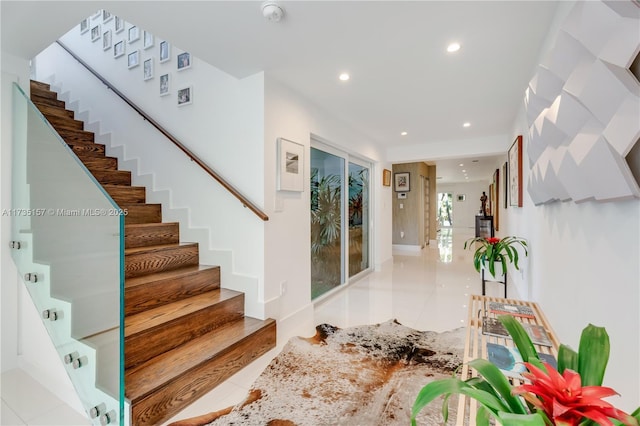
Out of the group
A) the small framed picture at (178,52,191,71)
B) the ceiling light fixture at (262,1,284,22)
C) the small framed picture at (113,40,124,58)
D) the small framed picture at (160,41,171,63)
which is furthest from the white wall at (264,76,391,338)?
the small framed picture at (113,40,124,58)

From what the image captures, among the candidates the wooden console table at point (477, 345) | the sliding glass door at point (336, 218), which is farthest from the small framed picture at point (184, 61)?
the wooden console table at point (477, 345)

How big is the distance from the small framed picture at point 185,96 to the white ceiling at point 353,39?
2.39ft

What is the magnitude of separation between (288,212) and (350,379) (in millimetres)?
1566

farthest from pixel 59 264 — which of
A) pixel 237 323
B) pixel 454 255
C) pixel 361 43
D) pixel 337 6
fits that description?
pixel 454 255

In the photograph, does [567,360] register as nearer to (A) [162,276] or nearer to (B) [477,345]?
(B) [477,345]

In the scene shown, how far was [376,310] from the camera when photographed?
3451mm

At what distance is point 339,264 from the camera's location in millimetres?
4336

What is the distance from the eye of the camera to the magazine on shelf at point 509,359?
111cm

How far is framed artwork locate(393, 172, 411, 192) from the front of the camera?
25.8 feet

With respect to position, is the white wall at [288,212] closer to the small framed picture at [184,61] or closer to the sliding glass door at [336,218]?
the sliding glass door at [336,218]

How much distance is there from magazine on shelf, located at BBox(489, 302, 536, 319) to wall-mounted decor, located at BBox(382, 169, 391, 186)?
3.88m

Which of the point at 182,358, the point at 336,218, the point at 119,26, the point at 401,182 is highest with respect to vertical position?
the point at 119,26

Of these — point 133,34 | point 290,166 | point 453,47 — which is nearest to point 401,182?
point 290,166

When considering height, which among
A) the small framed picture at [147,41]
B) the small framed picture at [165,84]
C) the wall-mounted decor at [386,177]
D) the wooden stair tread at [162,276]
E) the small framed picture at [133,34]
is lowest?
the wooden stair tread at [162,276]
